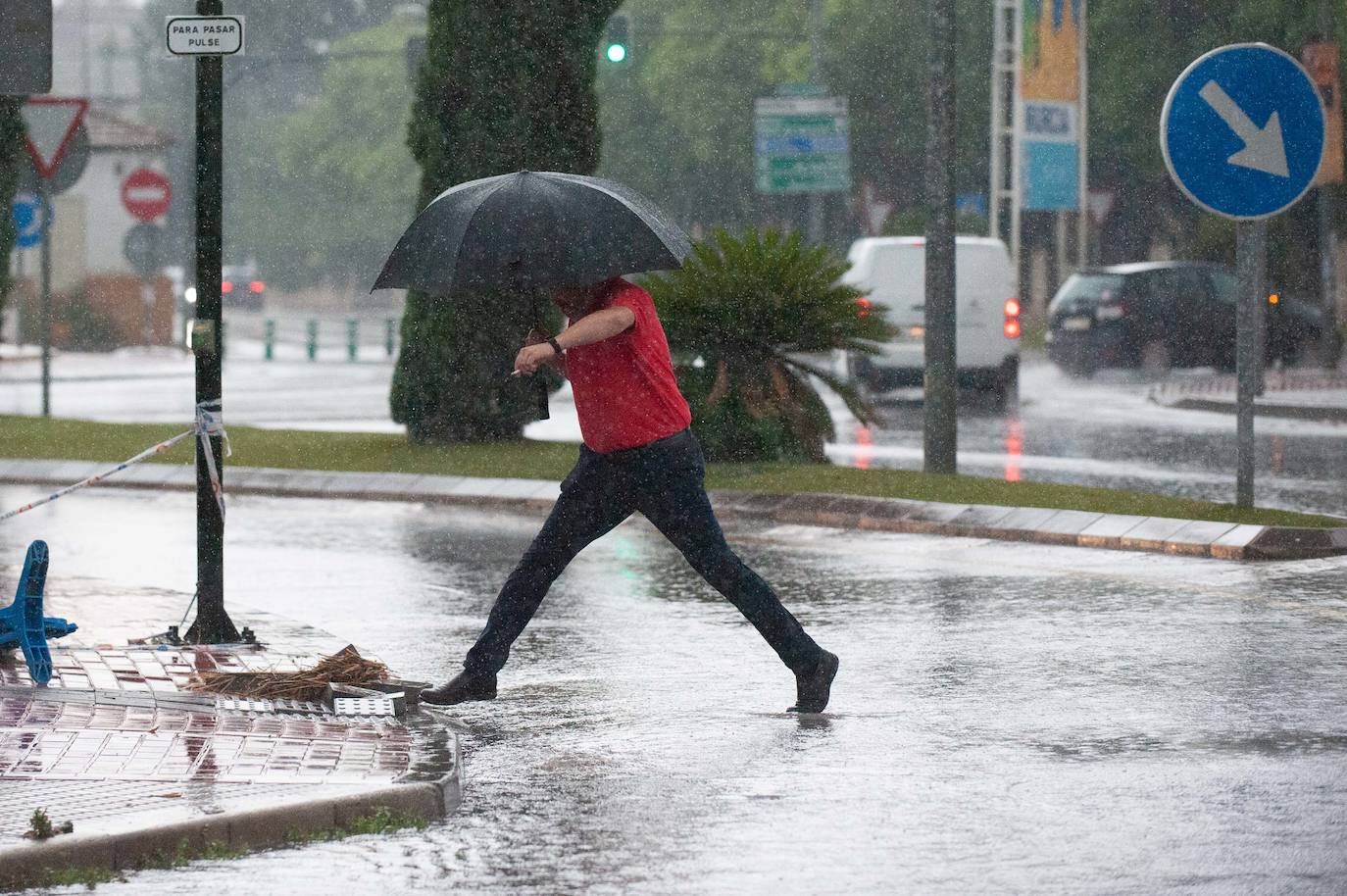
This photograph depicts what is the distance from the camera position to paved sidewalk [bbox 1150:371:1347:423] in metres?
25.8

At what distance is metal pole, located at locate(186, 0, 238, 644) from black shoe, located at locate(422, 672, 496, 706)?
1.52 metres

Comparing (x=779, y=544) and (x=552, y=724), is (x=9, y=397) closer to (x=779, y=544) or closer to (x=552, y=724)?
(x=779, y=544)

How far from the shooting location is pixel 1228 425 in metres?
24.6

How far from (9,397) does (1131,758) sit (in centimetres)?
2606

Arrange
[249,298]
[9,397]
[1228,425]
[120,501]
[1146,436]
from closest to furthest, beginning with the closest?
[120,501] → [1146,436] → [1228,425] → [9,397] → [249,298]

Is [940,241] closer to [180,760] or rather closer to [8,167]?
[180,760]

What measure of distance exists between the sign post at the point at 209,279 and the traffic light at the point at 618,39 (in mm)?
17020

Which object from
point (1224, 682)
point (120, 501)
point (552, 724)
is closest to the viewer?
point (552, 724)

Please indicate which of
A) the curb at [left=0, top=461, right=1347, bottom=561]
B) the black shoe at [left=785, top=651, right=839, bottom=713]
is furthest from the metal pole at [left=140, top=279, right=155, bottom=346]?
the black shoe at [left=785, top=651, right=839, bottom=713]

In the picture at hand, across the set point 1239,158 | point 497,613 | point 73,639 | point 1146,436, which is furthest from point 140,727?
point 1146,436

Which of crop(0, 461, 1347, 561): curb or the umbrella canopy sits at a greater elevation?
the umbrella canopy

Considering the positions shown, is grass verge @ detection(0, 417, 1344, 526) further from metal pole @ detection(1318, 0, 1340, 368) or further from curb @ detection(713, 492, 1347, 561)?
metal pole @ detection(1318, 0, 1340, 368)

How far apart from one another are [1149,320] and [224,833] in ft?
99.0

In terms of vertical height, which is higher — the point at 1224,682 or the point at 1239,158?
the point at 1239,158
